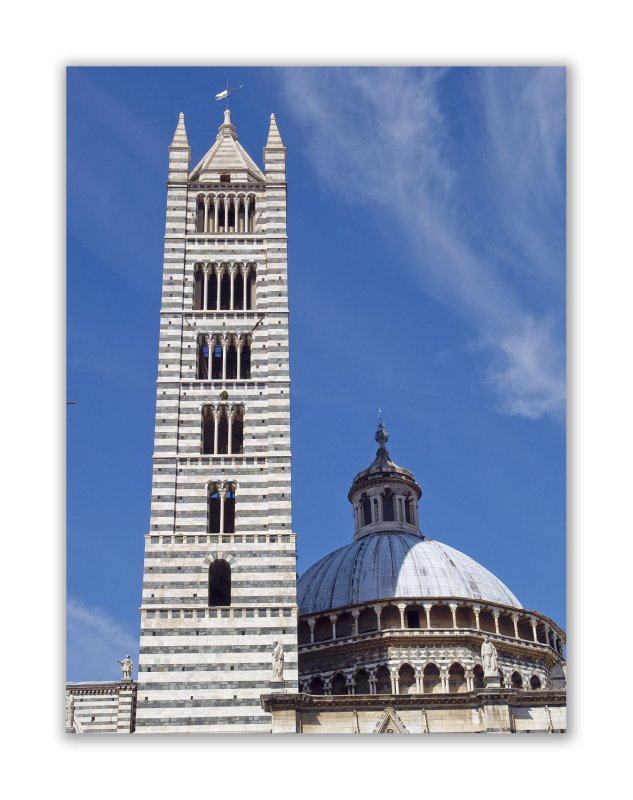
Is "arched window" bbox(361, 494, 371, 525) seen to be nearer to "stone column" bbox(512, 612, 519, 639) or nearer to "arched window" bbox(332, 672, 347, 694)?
"stone column" bbox(512, 612, 519, 639)

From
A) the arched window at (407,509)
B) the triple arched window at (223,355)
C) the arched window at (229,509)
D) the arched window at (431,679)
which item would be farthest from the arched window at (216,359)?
the arched window at (407,509)

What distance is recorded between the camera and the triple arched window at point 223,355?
25.2 metres

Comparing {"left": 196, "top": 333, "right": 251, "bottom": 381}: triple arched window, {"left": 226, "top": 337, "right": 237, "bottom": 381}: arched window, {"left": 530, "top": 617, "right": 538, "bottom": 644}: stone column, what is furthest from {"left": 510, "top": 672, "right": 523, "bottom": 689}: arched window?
{"left": 226, "top": 337, "right": 237, "bottom": 381}: arched window

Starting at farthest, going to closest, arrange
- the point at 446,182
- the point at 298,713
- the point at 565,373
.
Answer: the point at 298,713
the point at 446,182
the point at 565,373

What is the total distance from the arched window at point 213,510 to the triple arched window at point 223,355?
282 cm

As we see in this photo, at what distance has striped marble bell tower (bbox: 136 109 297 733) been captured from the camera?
21047 millimetres

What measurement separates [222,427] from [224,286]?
379 cm

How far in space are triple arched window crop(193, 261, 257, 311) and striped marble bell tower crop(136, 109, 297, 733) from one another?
0.03 metres

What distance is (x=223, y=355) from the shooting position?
992 inches

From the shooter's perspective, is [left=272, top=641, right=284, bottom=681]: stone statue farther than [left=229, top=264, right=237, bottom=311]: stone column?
No
